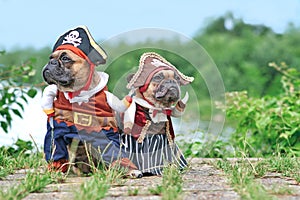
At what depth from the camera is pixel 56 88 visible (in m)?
3.24

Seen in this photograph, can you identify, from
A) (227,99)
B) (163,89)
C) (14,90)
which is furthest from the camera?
(227,99)

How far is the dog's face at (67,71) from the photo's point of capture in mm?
3137

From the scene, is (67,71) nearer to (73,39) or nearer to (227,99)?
(73,39)

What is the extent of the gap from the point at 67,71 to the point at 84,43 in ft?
0.67

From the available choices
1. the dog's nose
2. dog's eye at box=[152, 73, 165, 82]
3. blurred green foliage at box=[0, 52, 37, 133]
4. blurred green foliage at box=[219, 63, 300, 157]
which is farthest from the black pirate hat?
blurred green foliage at box=[219, 63, 300, 157]

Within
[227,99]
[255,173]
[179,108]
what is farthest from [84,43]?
[227,99]

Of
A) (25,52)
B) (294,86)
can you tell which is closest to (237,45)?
(25,52)

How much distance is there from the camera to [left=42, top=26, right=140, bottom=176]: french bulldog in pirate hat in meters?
3.17

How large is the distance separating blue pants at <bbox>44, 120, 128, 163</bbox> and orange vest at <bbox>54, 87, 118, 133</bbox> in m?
0.03

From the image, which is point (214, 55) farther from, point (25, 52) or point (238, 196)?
point (238, 196)

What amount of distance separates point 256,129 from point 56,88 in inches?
94.7

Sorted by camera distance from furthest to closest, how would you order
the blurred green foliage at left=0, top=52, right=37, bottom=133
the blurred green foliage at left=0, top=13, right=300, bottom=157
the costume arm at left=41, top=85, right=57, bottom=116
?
the blurred green foliage at left=0, top=52, right=37, bottom=133 < the blurred green foliage at left=0, top=13, right=300, bottom=157 < the costume arm at left=41, top=85, right=57, bottom=116

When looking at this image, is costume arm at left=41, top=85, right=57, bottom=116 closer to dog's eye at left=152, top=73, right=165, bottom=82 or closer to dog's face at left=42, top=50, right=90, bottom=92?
dog's face at left=42, top=50, right=90, bottom=92

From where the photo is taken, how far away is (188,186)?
2797 mm
